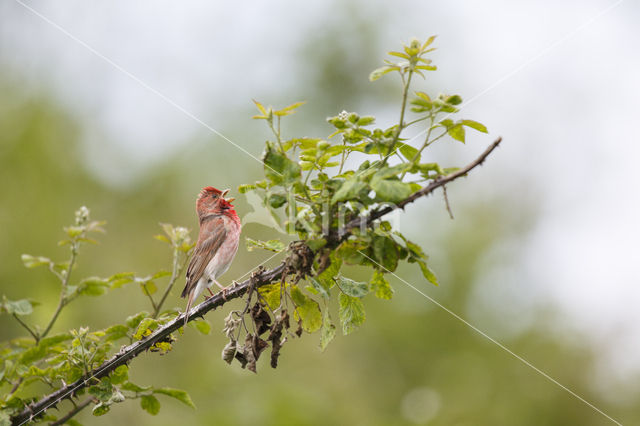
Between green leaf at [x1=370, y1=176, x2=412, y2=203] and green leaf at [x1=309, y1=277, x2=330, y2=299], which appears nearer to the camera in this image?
green leaf at [x1=370, y1=176, x2=412, y2=203]

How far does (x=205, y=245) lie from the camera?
139 inches

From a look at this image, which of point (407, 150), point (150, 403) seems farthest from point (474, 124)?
point (150, 403)

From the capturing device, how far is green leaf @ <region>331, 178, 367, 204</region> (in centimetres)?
171

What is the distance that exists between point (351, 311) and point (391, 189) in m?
0.69

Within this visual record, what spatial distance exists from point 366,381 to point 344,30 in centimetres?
764

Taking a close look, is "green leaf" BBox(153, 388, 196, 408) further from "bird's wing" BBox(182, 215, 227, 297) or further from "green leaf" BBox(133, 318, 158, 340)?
"bird's wing" BBox(182, 215, 227, 297)

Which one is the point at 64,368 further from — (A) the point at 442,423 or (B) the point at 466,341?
(B) the point at 466,341

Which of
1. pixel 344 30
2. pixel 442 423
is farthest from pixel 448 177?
pixel 344 30

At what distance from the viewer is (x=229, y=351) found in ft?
6.81

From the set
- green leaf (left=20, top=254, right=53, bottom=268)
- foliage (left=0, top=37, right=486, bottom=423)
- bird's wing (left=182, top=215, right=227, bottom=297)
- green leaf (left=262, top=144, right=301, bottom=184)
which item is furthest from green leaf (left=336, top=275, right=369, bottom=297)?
green leaf (left=20, top=254, right=53, bottom=268)

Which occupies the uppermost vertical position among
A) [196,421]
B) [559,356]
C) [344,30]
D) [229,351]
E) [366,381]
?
[344,30]

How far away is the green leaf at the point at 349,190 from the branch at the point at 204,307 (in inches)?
5.3

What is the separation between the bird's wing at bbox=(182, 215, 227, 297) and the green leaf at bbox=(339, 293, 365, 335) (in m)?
1.47

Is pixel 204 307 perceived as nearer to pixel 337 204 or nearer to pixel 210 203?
pixel 337 204
